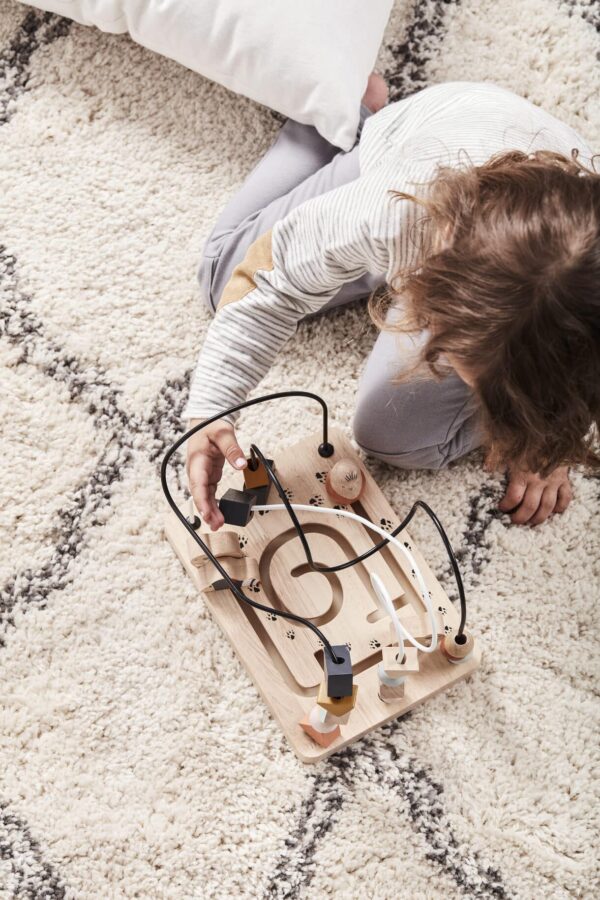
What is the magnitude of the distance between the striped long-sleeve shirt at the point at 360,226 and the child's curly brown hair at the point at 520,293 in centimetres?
6

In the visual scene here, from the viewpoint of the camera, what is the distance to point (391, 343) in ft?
2.70

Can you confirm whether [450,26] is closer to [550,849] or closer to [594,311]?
[594,311]

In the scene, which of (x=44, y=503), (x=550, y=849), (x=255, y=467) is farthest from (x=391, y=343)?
(x=550, y=849)

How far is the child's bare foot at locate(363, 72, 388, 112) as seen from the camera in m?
0.92

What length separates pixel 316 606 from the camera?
81 centimetres

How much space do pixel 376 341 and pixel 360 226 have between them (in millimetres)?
241

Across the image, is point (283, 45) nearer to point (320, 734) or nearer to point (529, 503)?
point (529, 503)

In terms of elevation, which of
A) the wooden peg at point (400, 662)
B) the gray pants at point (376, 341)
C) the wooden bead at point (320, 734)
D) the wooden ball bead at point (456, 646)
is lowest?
the wooden bead at point (320, 734)

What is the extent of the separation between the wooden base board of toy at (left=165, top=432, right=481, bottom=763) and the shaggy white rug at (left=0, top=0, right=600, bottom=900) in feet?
0.16

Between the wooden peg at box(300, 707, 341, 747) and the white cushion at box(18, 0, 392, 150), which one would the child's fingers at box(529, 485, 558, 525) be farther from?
the white cushion at box(18, 0, 392, 150)

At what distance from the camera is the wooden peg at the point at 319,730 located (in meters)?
0.75

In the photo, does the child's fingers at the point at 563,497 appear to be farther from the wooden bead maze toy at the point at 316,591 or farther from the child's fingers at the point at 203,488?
the child's fingers at the point at 203,488

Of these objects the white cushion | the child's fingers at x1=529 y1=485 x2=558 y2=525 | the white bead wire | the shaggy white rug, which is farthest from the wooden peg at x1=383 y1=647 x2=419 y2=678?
the white cushion

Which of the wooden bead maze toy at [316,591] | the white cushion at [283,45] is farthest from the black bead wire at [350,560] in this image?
the white cushion at [283,45]
